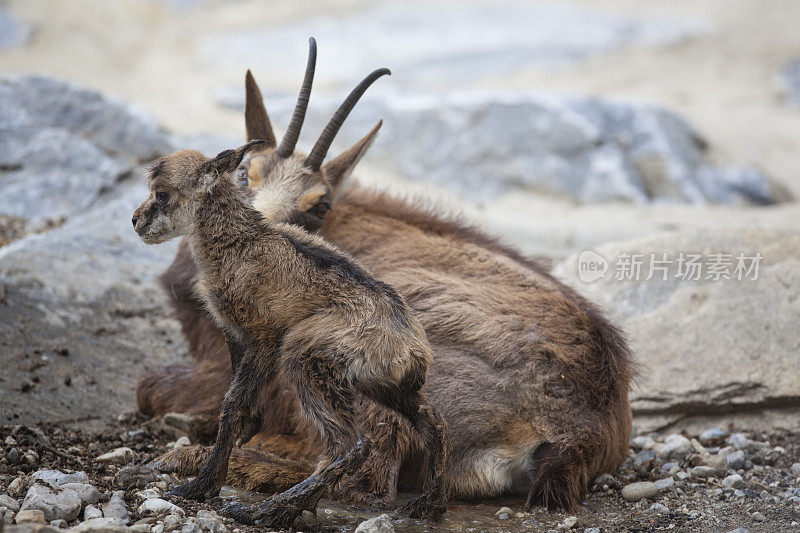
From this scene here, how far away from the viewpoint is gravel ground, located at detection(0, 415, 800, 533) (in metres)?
3.16

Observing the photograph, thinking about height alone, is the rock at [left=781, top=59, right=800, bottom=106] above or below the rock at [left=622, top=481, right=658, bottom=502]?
above

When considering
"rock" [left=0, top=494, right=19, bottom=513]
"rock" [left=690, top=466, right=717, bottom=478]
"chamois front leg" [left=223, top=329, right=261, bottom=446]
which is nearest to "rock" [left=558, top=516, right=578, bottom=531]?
"rock" [left=690, top=466, right=717, bottom=478]

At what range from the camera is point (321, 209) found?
4949 mm

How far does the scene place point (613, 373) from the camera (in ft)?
13.3

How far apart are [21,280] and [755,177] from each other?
28.7ft

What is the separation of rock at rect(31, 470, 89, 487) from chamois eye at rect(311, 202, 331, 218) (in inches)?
83.1

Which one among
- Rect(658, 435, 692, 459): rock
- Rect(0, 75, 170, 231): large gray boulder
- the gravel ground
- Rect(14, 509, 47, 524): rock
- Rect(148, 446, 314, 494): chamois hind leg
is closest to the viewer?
Rect(14, 509, 47, 524): rock

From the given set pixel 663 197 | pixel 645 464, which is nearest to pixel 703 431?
pixel 645 464

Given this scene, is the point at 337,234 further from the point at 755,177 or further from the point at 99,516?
the point at 755,177

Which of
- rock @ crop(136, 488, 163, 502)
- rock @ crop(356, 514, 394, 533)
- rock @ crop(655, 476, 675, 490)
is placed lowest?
rock @ crop(655, 476, 675, 490)

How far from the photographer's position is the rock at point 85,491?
3174 millimetres

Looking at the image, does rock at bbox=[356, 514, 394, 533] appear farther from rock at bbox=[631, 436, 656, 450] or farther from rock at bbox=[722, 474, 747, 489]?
rock at bbox=[631, 436, 656, 450]

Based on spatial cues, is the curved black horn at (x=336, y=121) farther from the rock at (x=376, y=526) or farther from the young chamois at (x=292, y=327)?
the rock at (x=376, y=526)

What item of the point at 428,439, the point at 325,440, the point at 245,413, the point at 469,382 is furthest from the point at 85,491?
the point at 469,382
